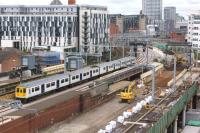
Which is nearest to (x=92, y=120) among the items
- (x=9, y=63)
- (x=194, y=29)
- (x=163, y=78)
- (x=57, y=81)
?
(x=57, y=81)

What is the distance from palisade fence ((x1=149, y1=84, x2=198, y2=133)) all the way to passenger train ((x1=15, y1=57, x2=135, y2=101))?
Result: 10807 millimetres

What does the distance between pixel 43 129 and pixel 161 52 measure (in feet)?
173

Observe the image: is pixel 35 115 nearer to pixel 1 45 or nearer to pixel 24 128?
pixel 24 128

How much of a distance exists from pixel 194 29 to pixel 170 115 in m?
74.9

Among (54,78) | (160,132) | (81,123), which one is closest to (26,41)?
(54,78)

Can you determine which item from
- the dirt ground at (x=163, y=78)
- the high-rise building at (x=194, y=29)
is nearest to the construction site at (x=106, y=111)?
the dirt ground at (x=163, y=78)

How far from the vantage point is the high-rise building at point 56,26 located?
74938mm

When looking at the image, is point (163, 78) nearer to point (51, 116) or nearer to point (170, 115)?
point (170, 115)

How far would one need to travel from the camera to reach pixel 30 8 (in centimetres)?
7950

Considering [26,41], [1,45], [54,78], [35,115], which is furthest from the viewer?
[26,41]

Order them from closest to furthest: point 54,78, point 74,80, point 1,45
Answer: point 54,78 < point 74,80 < point 1,45

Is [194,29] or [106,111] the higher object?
[194,29]

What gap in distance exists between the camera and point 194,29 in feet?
325

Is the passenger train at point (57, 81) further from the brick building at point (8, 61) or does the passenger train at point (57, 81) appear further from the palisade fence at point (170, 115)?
the brick building at point (8, 61)
